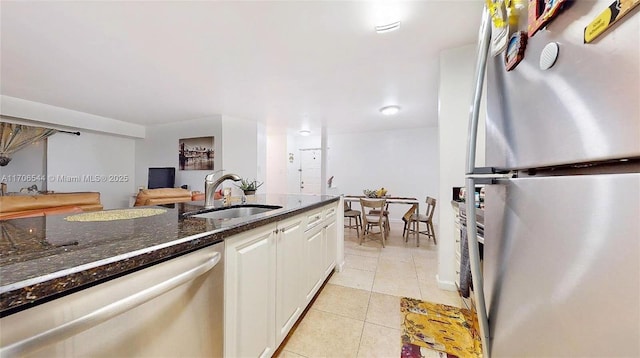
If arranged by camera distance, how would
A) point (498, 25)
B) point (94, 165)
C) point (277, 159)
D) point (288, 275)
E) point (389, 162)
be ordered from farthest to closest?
point (277, 159)
point (389, 162)
point (94, 165)
point (288, 275)
point (498, 25)

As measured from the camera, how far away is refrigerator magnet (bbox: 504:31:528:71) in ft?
1.50

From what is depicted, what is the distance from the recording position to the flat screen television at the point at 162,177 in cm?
541

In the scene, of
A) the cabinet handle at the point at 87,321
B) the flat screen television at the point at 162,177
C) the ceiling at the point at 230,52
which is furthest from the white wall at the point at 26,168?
the cabinet handle at the point at 87,321

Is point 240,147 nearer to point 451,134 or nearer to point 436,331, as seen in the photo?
point 451,134

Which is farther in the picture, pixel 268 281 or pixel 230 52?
pixel 230 52

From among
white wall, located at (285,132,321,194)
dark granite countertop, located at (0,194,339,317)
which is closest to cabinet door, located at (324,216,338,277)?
dark granite countertop, located at (0,194,339,317)

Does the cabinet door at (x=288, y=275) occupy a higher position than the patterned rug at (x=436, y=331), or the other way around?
the cabinet door at (x=288, y=275)

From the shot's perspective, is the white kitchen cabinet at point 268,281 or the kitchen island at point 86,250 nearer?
the kitchen island at point 86,250

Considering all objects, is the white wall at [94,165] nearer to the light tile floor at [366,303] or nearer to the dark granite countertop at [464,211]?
the light tile floor at [366,303]

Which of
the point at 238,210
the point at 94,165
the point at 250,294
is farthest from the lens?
the point at 94,165

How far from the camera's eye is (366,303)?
1954 millimetres

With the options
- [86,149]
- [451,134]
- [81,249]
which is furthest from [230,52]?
[86,149]

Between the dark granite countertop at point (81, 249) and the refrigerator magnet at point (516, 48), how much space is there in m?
1.02

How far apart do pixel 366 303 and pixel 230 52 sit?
275 centimetres
